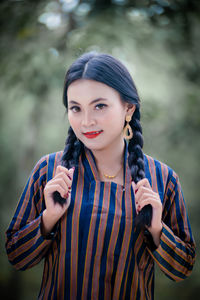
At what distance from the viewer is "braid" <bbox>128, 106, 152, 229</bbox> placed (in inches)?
48.1

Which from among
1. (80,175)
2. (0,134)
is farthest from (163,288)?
(80,175)

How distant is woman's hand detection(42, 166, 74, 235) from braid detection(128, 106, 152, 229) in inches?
11.3

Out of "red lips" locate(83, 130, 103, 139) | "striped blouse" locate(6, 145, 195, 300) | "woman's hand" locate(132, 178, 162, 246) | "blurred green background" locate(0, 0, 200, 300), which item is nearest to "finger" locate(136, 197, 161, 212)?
"woman's hand" locate(132, 178, 162, 246)

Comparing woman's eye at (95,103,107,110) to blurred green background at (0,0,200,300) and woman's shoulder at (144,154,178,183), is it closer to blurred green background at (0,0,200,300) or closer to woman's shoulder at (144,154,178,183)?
woman's shoulder at (144,154,178,183)

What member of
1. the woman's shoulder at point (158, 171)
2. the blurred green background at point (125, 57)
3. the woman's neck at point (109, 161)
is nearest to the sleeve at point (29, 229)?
the woman's neck at point (109, 161)

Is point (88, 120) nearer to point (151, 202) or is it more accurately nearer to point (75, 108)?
point (75, 108)

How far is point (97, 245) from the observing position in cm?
123

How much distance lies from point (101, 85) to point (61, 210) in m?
0.52

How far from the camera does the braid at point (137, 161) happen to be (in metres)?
1.22

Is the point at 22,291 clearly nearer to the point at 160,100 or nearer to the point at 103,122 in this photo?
the point at 160,100

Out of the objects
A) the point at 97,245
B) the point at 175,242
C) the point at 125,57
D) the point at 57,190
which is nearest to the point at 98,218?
the point at 97,245

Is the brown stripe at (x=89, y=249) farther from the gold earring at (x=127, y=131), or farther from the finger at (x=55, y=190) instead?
the gold earring at (x=127, y=131)

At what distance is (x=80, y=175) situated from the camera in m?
1.36

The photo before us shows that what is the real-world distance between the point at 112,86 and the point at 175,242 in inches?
27.3
